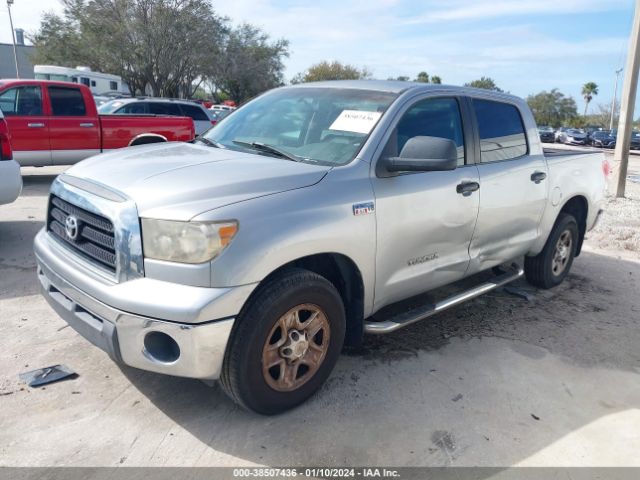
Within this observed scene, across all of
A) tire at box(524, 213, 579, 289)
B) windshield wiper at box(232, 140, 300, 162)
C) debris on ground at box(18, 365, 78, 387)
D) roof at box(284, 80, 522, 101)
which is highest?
roof at box(284, 80, 522, 101)

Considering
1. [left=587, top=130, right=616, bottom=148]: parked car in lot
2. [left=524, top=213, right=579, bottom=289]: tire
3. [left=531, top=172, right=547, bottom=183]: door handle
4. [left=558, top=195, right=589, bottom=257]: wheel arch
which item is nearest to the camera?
[left=531, top=172, right=547, bottom=183]: door handle

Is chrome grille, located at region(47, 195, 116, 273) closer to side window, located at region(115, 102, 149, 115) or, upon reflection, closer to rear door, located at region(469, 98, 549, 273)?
rear door, located at region(469, 98, 549, 273)

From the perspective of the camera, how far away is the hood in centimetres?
264

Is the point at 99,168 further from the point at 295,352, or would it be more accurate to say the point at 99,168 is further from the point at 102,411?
the point at 295,352

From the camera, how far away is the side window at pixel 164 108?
1355 cm

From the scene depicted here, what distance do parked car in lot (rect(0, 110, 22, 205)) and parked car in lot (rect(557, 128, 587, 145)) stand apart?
3986 cm

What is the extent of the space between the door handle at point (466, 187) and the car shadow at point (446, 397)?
115 cm

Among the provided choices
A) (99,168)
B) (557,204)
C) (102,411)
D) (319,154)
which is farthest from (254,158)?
(557,204)

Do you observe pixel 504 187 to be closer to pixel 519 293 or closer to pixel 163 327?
pixel 519 293

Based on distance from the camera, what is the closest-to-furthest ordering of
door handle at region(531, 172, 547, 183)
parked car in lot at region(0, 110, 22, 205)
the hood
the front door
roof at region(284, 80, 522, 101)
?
1. the hood
2. the front door
3. roof at region(284, 80, 522, 101)
4. door handle at region(531, 172, 547, 183)
5. parked car in lot at region(0, 110, 22, 205)

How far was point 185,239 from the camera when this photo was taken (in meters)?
2.56

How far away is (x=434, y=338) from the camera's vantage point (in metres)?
4.14

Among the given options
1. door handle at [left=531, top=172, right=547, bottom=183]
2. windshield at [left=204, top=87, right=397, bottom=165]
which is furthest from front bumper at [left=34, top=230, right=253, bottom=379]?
door handle at [left=531, top=172, right=547, bottom=183]

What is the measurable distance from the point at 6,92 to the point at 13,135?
2.43 ft
